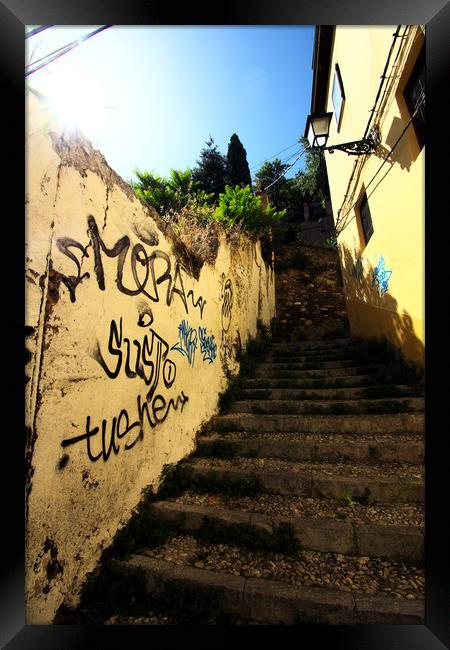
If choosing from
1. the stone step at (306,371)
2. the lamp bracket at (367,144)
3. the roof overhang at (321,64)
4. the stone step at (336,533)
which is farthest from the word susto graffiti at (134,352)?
the roof overhang at (321,64)

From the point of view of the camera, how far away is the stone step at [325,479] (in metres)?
2.79

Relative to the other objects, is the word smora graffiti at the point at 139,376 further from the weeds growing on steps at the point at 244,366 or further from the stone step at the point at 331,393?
the stone step at the point at 331,393

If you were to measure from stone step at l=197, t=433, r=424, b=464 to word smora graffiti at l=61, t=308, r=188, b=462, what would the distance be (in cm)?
93

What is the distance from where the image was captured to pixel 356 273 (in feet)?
24.4

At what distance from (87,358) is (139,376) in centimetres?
69

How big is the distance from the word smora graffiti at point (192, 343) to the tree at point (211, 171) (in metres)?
18.9

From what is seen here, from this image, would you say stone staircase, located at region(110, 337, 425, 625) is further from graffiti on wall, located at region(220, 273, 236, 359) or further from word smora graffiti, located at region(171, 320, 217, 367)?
graffiti on wall, located at region(220, 273, 236, 359)

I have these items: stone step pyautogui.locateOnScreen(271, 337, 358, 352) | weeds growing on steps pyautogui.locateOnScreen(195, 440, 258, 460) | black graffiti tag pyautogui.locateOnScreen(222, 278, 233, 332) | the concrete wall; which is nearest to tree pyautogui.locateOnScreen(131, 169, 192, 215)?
black graffiti tag pyautogui.locateOnScreen(222, 278, 233, 332)

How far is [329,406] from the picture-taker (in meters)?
4.25

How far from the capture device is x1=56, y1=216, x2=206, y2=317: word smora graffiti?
2.17 metres

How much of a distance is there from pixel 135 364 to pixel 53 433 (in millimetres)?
975

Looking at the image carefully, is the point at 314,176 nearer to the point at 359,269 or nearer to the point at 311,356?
the point at 359,269

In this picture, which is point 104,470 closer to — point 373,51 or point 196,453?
point 196,453
